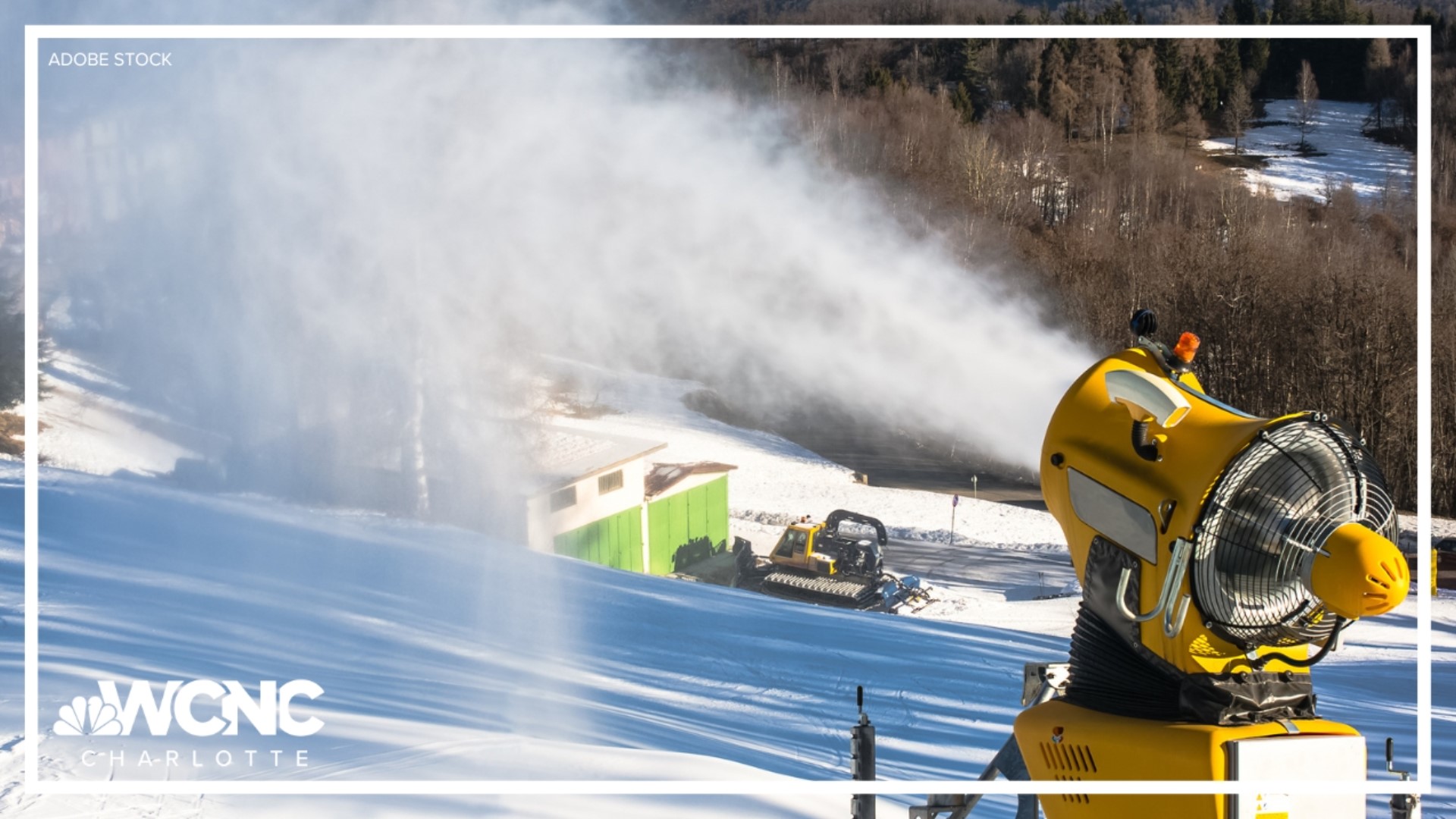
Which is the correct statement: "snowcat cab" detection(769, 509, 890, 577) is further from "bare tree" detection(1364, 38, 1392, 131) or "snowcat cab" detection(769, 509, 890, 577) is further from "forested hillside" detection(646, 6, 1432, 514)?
"bare tree" detection(1364, 38, 1392, 131)

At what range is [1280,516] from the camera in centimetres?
188

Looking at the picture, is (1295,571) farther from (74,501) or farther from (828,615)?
(74,501)

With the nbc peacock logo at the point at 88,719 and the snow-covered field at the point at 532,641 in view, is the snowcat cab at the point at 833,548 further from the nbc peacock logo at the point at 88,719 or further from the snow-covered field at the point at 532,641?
the nbc peacock logo at the point at 88,719

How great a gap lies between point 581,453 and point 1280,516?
6.20 ft

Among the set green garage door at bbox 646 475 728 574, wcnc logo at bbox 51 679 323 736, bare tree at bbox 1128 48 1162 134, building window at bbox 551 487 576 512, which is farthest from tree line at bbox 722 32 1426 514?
wcnc logo at bbox 51 679 323 736

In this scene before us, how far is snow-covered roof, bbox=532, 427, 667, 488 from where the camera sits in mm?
3297

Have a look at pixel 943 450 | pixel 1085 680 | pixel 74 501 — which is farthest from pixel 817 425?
pixel 74 501

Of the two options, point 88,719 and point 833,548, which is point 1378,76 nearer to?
point 833,548

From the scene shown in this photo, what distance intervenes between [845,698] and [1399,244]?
1.95 metres

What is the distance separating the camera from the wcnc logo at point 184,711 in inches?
122

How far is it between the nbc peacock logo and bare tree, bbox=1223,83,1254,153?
3259 millimetres

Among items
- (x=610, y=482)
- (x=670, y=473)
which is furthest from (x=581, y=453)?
(x=670, y=473)

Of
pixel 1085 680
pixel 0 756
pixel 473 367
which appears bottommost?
pixel 0 756

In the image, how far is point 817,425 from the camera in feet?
11.1
